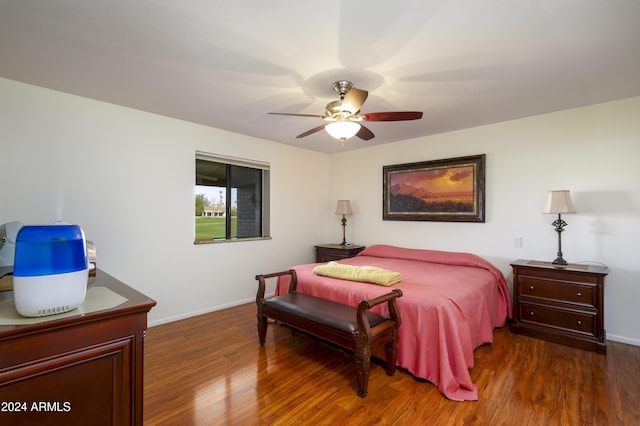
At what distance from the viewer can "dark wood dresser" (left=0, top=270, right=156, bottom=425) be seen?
0.90m

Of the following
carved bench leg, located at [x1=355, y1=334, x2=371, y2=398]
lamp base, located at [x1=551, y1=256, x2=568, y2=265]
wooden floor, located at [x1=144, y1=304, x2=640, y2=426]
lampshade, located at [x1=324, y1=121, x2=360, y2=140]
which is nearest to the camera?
wooden floor, located at [x1=144, y1=304, x2=640, y2=426]

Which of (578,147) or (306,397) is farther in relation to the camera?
(578,147)

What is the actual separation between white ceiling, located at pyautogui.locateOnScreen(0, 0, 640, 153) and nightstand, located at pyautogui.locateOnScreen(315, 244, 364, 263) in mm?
2241

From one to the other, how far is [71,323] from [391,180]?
416 centimetres

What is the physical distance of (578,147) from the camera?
3.13 m

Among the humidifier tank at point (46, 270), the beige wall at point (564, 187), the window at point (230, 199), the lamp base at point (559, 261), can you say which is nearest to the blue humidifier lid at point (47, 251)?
the humidifier tank at point (46, 270)

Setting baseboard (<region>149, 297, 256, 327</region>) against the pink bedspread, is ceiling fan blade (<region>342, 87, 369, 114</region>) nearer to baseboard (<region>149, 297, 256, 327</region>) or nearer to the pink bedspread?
the pink bedspread

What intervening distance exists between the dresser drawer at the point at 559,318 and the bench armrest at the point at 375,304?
1.67 meters

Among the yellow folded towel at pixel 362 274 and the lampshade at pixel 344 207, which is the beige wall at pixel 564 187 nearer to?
the lampshade at pixel 344 207

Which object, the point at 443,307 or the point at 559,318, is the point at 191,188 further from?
the point at 559,318

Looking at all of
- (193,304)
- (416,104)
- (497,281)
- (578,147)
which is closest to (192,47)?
(416,104)

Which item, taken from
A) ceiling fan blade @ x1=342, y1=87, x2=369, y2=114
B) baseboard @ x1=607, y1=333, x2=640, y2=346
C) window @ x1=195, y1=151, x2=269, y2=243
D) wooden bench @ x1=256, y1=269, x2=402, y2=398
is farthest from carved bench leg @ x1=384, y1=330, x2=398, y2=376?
window @ x1=195, y1=151, x2=269, y2=243

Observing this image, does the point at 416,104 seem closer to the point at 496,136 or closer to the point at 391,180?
the point at 496,136

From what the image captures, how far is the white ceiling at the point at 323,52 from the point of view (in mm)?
1662
